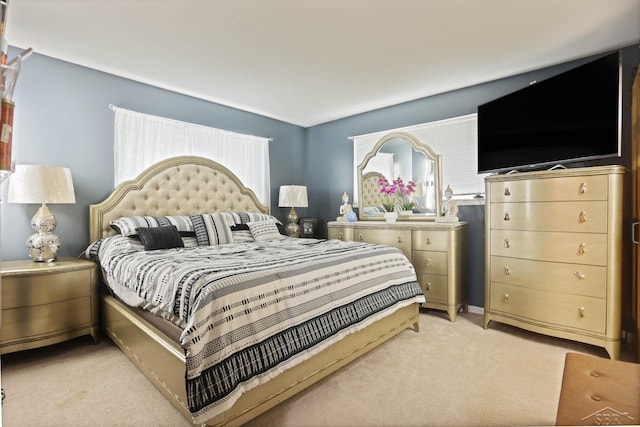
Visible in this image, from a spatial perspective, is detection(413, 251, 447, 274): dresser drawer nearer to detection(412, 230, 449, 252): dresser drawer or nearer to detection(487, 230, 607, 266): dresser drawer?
detection(412, 230, 449, 252): dresser drawer

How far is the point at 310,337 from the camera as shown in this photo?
1.91 meters

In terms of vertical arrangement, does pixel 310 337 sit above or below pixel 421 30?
below

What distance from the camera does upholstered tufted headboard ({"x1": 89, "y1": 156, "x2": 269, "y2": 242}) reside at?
3164 millimetres

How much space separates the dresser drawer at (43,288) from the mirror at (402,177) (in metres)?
3.09

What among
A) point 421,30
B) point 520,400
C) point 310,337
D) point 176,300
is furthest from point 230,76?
point 520,400

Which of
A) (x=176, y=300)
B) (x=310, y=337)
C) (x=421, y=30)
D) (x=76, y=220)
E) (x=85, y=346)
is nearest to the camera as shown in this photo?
(x=176, y=300)

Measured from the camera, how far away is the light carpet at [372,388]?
176 cm

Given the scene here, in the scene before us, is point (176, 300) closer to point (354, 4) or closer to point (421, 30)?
point (354, 4)

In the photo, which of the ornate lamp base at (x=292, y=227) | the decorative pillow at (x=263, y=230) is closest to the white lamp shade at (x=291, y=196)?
the ornate lamp base at (x=292, y=227)

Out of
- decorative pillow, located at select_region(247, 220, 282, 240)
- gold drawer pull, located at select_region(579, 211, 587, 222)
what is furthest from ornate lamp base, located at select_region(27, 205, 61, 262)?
gold drawer pull, located at select_region(579, 211, 587, 222)

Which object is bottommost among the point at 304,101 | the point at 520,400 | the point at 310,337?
the point at 520,400

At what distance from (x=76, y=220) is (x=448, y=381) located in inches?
133

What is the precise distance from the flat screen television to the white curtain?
278 cm

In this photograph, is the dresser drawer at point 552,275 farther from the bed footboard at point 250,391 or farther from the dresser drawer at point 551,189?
the bed footboard at point 250,391
